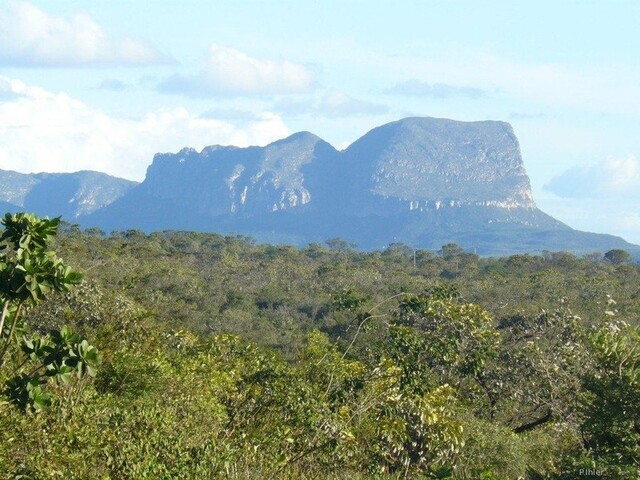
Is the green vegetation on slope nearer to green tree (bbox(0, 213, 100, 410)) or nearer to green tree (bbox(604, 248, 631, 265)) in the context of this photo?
green tree (bbox(0, 213, 100, 410))

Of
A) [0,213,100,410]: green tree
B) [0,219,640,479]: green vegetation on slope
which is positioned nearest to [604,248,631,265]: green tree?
[0,219,640,479]: green vegetation on slope

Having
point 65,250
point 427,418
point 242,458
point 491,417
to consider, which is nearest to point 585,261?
point 65,250

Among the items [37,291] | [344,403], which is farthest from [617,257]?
[37,291]

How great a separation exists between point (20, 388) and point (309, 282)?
49735 mm

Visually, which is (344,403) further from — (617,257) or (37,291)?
(617,257)

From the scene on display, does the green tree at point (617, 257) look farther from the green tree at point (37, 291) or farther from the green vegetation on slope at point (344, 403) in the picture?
the green tree at point (37, 291)

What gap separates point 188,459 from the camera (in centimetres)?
914

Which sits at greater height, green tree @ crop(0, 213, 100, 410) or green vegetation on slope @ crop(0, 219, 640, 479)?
green tree @ crop(0, 213, 100, 410)

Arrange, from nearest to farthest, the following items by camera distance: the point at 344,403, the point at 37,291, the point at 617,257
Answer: the point at 37,291 < the point at 344,403 < the point at 617,257

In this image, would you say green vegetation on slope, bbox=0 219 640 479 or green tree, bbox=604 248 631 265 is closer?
green vegetation on slope, bbox=0 219 640 479

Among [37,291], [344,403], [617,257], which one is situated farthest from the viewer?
[617,257]

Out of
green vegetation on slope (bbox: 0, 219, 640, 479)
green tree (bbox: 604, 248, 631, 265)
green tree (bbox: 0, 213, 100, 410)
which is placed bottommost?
green tree (bbox: 604, 248, 631, 265)

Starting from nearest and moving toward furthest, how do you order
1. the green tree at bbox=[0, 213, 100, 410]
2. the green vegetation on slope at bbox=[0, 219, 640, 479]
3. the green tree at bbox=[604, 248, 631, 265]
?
the green tree at bbox=[0, 213, 100, 410]
the green vegetation on slope at bbox=[0, 219, 640, 479]
the green tree at bbox=[604, 248, 631, 265]

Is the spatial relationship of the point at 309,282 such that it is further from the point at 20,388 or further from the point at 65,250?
the point at 20,388
